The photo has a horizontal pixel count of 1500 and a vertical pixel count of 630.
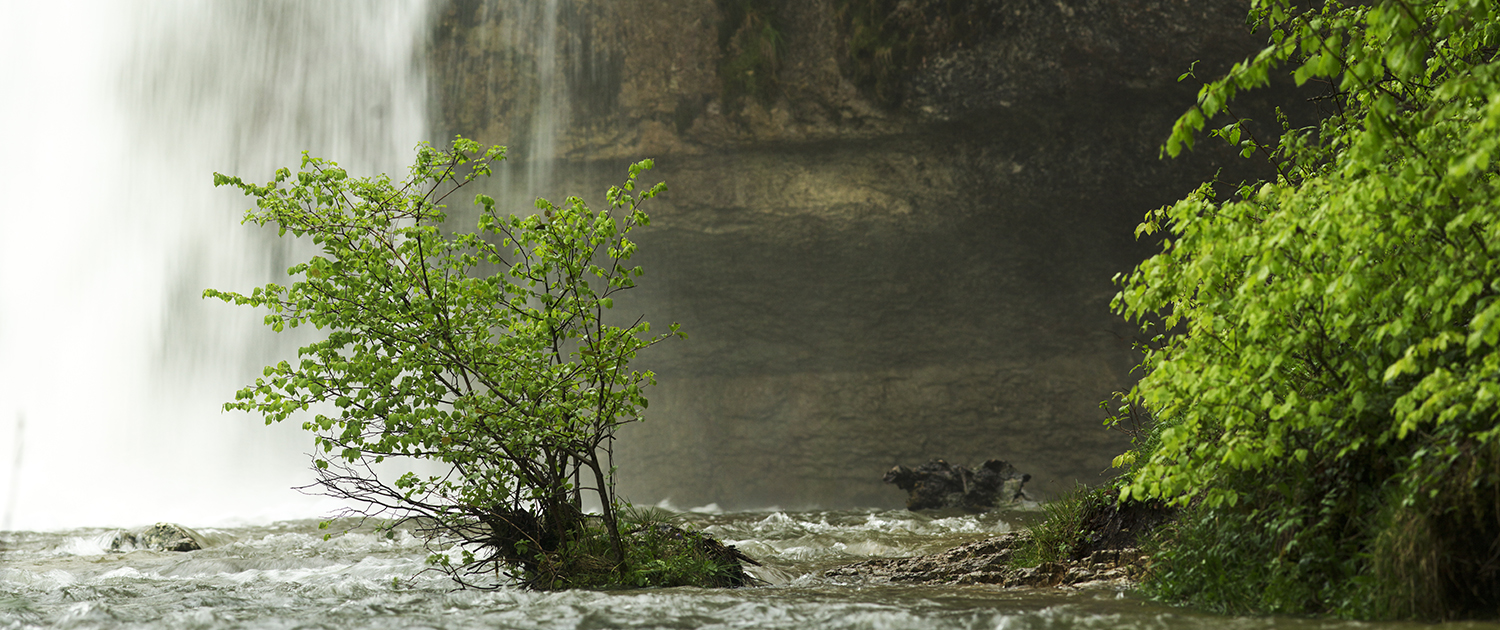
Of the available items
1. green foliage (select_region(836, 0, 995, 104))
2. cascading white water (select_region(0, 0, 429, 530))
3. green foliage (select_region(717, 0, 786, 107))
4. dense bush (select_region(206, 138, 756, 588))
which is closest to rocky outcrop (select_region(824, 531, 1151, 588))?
dense bush (select_region(206, 138, 756, 588))

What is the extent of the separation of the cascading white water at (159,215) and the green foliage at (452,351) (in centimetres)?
1313

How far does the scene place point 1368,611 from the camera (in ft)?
11.2

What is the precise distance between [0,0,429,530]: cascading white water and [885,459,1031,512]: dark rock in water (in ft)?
36.1

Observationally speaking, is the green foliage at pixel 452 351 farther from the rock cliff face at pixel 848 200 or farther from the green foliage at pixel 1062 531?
the rock cliff face at pixel 848 200

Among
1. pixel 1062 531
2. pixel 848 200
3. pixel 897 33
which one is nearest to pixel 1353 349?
pixel 1062 531

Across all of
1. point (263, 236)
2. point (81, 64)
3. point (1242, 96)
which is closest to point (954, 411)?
point (1242, 96)

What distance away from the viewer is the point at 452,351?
5258 mm

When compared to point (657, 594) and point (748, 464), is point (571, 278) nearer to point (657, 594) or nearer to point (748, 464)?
point (657, 594)

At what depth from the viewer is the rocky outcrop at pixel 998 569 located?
5215mm

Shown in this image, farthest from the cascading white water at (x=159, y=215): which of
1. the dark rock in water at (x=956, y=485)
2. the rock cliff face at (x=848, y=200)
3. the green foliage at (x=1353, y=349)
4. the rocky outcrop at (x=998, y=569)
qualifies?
the green foliage at (x=1353, y=349)

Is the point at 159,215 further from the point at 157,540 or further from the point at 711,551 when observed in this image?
the point at 711,551

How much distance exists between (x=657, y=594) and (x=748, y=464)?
13.3 metres

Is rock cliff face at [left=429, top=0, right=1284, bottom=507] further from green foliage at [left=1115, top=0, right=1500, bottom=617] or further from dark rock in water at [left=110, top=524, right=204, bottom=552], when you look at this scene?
green foliage at [left=1115, top=0, right=1500, bottom=617]

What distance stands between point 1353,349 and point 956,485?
9.78 metres
